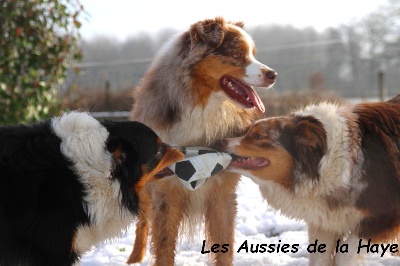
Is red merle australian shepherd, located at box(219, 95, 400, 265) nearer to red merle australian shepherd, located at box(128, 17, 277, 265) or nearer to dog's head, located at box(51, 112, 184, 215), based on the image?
red merle australian shepherd, located at box(128, 17, 277, 265)

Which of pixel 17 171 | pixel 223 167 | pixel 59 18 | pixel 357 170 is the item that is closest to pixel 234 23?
pixel 223 167

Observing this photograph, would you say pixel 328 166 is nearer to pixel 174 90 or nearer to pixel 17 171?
pixel 174 90

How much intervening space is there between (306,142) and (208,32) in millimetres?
1202

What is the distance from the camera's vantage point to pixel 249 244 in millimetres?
5500

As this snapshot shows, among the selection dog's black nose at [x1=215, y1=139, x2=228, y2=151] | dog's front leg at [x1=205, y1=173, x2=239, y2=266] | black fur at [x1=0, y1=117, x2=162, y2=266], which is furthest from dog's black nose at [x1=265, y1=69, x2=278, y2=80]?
black fur at [x1=0, y1=117, x2=162, y2=266]

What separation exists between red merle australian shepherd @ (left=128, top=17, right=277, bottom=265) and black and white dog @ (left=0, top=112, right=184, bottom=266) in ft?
2.09

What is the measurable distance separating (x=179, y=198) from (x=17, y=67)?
4.94 meters

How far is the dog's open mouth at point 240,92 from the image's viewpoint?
433 cm

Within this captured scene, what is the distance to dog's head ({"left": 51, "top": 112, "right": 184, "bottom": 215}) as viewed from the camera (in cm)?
342

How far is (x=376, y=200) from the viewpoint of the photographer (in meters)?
3.94

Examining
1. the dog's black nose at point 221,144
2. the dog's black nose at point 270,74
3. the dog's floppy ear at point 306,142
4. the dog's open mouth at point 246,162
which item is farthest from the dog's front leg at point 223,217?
the dog's black nose at point 270,74

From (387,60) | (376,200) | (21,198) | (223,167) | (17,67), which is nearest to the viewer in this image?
(21,198)

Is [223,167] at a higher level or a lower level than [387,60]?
higher

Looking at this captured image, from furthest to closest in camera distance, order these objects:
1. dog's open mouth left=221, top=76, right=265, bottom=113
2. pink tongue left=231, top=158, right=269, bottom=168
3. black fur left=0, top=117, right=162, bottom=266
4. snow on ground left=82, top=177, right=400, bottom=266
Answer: snow on ground left=82, top=177, right=400, bottom=266, dog's open mouth left=221, top=76, right=265, bottom=113, pink tongue left=231, top=158, right=269, bottom=168, black fur left=0, top=117, right=162, bottom=266
